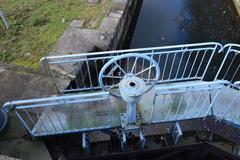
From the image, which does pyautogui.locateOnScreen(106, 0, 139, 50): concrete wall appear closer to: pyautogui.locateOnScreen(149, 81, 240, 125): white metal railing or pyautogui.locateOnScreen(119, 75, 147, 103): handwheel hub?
pyautogui.locateOnScreen(149, 81, 240, 125): white metal railing

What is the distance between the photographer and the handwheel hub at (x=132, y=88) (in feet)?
9.81

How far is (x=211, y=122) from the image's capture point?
172 inches

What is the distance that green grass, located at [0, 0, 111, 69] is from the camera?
17.1ft

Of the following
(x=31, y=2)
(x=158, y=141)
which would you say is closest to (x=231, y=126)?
(x=158, y=141)

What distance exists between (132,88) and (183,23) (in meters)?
5.41

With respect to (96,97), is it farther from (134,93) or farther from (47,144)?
(47,144)

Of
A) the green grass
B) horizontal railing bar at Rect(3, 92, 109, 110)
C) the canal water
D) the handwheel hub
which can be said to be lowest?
the canal water

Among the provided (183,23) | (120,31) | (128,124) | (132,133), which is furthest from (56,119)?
(183,23)

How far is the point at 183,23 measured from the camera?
304 inches

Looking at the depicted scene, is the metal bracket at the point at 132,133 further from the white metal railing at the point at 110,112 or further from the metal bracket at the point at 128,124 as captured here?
the white metal railing at the point at 110,112

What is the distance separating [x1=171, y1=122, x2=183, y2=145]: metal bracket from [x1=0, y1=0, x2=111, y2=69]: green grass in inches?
117

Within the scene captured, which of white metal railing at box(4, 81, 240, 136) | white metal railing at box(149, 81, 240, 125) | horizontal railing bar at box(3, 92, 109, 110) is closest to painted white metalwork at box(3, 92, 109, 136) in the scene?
white metal railing at box(4, 81, 240, 136)

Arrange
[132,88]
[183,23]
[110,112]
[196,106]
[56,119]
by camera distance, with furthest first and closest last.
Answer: [183,23] → [196,106] → [110,112] → [56,119] → [132,88]

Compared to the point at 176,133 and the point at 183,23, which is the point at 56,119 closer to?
the point at 176,133
